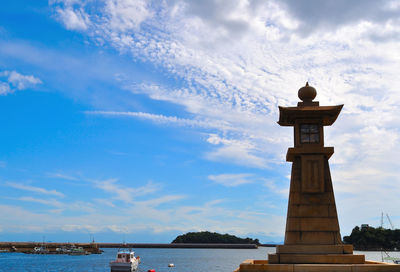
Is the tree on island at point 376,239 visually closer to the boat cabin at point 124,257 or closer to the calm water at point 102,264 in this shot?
the calm water at point 102,264

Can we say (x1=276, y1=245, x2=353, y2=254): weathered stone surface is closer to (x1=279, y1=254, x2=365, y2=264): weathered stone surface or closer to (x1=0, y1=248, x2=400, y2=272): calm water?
(x1=279, y1=254, x2=365, y2=264): weathered stone surface

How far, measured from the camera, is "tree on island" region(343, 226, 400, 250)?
5133 inches

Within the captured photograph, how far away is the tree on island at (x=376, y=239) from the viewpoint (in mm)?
130375

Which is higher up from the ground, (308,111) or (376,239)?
(308,111)

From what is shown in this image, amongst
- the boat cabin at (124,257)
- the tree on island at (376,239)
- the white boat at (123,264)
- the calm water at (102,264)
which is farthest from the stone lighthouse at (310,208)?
the tree on island at (376,239)

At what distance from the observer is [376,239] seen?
131750 millimetres

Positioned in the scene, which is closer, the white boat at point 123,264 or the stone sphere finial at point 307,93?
the stone sphere finial at point 307,93

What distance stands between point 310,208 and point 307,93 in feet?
17.4

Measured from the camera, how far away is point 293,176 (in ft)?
62.4

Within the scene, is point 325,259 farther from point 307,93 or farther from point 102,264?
point 102,264

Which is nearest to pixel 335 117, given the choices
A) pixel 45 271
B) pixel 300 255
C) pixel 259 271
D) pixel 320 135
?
pixel 320 135

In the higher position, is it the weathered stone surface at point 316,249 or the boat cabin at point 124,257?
the weathered stone surface at point 316,249

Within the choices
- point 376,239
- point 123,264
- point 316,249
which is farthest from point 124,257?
point 376,239

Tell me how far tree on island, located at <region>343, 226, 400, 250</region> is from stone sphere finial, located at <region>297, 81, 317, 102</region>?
4985 inches
